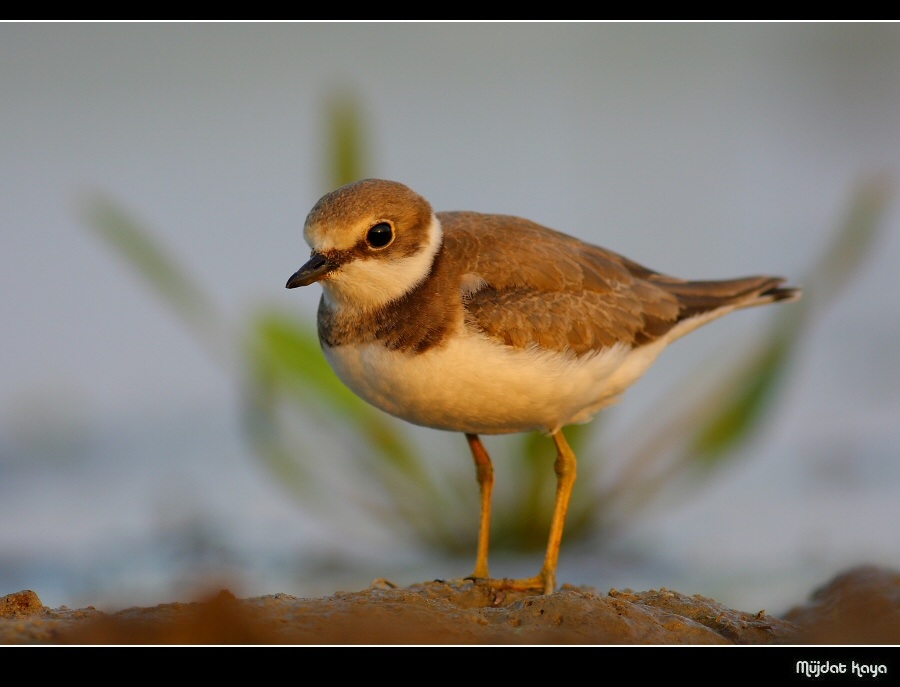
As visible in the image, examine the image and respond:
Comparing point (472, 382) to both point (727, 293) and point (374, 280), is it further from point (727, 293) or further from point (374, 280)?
point (727, 293)

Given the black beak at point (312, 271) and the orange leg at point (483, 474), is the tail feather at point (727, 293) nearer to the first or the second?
the orange leg at point (483, 474)

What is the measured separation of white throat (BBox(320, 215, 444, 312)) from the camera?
4.91 m

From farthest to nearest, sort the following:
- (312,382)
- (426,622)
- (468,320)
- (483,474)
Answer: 1. (312,382)
2. (483,474)
3. (468,320)
4. (426,622)

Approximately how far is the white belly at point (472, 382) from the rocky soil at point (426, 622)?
32.5 inches

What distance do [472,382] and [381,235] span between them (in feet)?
2.65

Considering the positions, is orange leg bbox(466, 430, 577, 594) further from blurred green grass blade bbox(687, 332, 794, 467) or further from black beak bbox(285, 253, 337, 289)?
black beak bbox(285, 253, 337, 289)

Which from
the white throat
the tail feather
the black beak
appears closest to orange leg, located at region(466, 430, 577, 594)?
the tail feather

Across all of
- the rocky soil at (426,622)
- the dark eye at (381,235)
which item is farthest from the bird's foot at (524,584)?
the dark eye at (381,235)

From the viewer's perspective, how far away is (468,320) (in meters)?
4.91

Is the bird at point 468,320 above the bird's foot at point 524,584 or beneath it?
above

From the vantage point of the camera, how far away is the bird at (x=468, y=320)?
4836 millimetres

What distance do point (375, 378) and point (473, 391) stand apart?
0.45 meters

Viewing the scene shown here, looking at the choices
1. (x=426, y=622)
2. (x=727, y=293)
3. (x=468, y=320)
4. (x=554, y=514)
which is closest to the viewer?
(x=426, y=622)

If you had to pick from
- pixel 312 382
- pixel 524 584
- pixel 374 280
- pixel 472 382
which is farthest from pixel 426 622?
pixel 312 382
